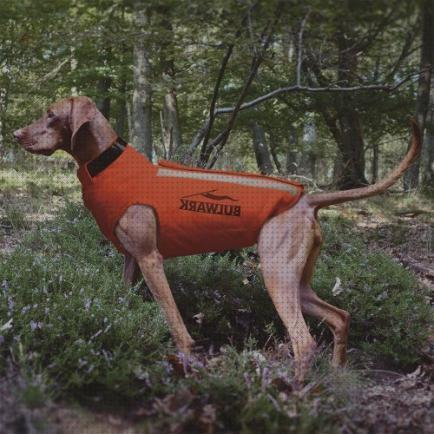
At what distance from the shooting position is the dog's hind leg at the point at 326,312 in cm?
310

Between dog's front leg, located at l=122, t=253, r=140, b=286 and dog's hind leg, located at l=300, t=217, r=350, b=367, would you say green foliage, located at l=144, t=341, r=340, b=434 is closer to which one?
dog's hind leg, located at l=300, t=217, r=350, b=367

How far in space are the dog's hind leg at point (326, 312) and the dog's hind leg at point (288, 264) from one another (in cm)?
15

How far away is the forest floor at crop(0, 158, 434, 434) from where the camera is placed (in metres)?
2.04

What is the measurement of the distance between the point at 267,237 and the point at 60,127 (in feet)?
4.72

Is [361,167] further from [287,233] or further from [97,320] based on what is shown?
[97,320]

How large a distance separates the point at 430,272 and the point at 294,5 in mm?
3346

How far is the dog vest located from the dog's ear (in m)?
0.22

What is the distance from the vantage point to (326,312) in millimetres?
3203

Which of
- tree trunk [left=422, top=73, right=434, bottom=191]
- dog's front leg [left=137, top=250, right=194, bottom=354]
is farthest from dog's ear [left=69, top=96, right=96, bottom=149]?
tree trunk [left=422, top=73, right=434, bottom=191]

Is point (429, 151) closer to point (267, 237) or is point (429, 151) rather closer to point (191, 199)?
point (267, 237)

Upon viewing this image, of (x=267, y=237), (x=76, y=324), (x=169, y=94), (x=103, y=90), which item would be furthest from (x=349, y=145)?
(x=76, y=324)

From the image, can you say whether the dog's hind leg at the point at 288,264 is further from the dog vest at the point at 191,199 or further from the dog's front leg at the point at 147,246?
the dog's front leg at the point at 147,246

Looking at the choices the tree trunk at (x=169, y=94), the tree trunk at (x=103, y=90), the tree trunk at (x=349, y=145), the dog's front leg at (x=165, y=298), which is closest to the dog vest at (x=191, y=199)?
the dog's front leg at (x=165, y=298)

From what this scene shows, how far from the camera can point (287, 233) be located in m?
2.97
